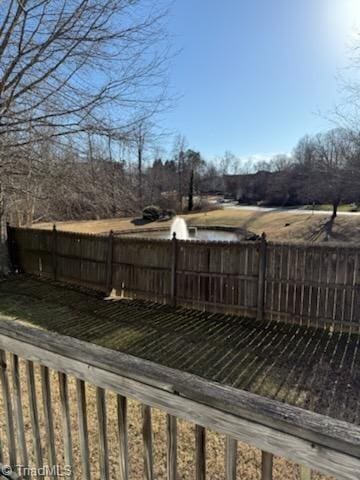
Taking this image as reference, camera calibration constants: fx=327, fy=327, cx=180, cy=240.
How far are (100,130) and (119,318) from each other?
3473mm

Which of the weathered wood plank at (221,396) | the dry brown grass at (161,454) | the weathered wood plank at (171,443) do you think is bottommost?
the dry brown grass at (161,454)

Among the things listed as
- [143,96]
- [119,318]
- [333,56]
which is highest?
[333,56]

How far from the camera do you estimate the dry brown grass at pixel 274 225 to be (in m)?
21.7

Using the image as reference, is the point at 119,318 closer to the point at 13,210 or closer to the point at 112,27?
the point at 112,27

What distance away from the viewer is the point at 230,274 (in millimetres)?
6477

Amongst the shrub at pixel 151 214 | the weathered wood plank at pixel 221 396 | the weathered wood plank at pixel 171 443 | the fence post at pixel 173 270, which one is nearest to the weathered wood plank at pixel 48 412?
the weathered wood plank at pixel 221 396

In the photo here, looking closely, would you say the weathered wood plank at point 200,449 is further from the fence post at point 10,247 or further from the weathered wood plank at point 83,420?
the fence post at point 10,247

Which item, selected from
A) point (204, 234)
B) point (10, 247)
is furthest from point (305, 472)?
point (204, 234)

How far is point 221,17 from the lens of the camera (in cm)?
598

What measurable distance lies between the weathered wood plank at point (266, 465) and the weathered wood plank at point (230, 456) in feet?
0.29

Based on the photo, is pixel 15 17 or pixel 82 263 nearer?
pixel 15 17

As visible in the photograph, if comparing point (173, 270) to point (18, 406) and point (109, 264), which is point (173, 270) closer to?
point (109, 264)

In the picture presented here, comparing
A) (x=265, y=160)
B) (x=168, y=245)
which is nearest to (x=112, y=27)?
(x=168, y=245)

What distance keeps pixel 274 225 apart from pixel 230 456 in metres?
25.8
